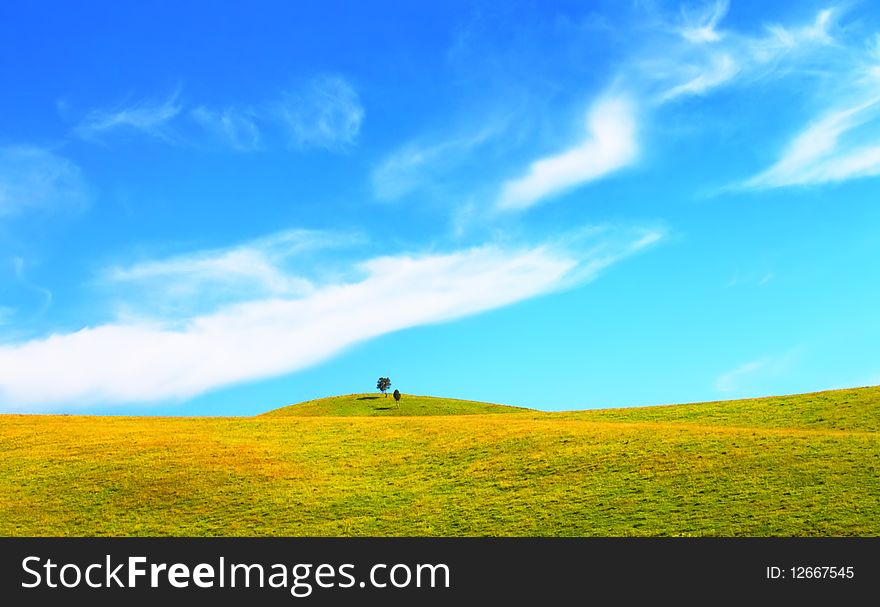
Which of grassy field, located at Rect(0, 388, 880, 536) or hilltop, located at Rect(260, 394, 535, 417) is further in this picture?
hilltop, located at Rect(260, 394, 535, 417)

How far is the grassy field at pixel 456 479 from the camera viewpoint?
1544 inches

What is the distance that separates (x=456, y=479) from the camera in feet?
160

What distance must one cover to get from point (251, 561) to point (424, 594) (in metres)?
8.25

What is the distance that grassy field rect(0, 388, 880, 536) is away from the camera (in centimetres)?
3922

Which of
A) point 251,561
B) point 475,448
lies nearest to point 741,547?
point 251,561

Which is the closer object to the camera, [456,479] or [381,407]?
[456,479]

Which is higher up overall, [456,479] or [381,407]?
[381,407]

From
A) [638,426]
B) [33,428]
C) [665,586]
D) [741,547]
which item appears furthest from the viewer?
[33,428]

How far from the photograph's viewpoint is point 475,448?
5656 cm

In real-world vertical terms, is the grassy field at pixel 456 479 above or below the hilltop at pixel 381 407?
below

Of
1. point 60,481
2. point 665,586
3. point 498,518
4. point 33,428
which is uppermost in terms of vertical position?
point 33,428

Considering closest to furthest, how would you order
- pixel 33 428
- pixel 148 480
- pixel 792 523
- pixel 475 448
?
pixel 792 523
pixel 148 480
pixel 475 448
pixel 33 428

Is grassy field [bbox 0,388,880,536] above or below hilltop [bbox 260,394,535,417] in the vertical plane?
below

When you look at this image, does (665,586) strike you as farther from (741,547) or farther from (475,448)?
(475,448)
